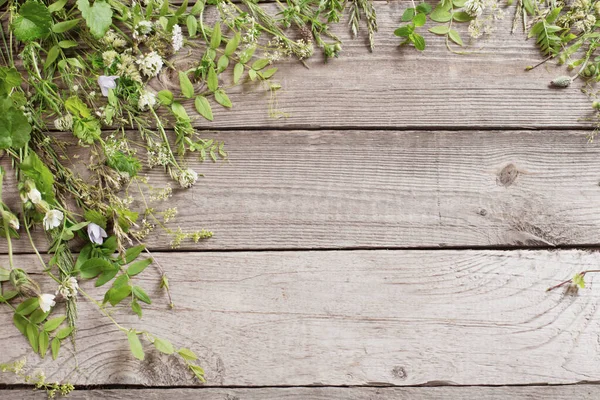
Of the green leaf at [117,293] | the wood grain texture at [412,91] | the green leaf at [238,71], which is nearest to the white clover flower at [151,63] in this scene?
the wood grain texture at [412,91]

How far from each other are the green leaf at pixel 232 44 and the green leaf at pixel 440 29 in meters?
0.37

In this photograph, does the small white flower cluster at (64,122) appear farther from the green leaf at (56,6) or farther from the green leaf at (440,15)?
the green leaf at (440,15)

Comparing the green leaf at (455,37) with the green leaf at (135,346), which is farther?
the green leaf at (455,37)

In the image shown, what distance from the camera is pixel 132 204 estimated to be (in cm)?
A: 110

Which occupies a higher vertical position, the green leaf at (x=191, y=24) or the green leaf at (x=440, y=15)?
the green leaf at (x=440, y=15)

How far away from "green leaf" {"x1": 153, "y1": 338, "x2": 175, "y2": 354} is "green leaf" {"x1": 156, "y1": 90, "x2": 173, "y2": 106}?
0.43 meters

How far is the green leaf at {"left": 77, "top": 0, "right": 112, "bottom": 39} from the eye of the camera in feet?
3.32

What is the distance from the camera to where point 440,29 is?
1124 millimetres

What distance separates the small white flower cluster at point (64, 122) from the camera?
1.06 meters

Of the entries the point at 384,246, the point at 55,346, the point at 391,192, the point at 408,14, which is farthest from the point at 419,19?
the point at 55,346

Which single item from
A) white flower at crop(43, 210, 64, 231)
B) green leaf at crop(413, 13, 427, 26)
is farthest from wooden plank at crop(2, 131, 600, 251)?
green leaf at crop(413, 13, 427, 26)

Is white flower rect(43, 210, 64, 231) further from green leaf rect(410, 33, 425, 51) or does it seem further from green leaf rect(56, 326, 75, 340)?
green leaf rect(410, 33, 425, 51)

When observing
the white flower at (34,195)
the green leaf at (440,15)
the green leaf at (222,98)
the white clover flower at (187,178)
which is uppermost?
the green leaf at (440,15)

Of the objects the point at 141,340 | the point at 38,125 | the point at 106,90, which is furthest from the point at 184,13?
the point at 141,340
